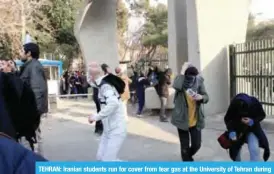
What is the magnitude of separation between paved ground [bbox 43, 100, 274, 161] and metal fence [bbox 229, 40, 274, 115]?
1.05 m

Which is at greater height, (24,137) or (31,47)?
(31,47)

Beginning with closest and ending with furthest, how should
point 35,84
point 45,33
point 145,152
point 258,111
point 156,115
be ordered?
1. point 258,111
2. point 35,84
3. point 145,152
4. point 156,115
5. point 45,33

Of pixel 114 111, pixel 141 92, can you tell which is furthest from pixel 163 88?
pixel 114 111

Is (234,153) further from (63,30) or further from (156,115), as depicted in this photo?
(63,30)

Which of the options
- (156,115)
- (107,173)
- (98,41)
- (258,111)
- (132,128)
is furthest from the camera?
(98,41)

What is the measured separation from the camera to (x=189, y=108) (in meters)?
6.84

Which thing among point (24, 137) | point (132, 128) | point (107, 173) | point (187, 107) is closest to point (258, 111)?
point (187, 107)

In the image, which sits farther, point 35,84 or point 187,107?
point 187,107

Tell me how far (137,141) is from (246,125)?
4.44 m

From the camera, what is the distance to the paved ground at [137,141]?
811 centimetres

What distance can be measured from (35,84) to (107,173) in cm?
445

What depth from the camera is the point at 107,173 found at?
2.16m

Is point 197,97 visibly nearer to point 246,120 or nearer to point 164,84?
point 246,120

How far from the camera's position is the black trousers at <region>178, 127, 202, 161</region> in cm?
681
